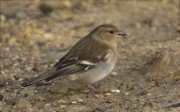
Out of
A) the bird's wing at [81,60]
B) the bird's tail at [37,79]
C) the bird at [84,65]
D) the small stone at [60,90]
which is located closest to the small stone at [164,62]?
the bird at [84,65]

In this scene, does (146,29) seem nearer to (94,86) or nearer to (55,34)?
(55,34)

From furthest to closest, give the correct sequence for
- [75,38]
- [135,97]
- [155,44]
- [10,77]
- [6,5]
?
[6,5]
[75,38]
[155,44]
[10,77]
[135,97]

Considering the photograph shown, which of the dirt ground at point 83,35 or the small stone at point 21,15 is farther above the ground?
the small stone at point 21,15

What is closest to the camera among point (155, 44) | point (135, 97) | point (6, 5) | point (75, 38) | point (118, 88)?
point (135, 97)

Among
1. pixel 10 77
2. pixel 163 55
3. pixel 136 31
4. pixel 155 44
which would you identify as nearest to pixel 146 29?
pixel 136 31

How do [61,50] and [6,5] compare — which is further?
[6,5]

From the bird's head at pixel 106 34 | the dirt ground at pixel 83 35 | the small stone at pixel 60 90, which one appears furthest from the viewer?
Answer: the bird's head at pixel 106 34

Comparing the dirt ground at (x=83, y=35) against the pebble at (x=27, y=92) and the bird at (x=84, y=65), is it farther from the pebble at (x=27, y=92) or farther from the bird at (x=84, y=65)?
the bird at (x=84, y=65)
